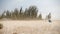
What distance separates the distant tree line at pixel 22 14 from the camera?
4.61 feet

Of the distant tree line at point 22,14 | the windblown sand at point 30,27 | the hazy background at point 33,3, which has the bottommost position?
the windblown sand at point 30,27

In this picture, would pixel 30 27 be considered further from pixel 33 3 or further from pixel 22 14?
pixel 33 3

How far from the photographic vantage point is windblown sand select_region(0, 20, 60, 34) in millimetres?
1385

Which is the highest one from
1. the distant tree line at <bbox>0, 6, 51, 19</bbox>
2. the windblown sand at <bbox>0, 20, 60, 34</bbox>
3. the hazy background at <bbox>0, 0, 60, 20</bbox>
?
the hazy background at <bbox>0, 0, 60, 20</bbox>

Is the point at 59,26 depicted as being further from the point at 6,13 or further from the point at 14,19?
the point at 6,13

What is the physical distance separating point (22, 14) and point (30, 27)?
19cm

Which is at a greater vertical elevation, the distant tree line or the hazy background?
the hazy background

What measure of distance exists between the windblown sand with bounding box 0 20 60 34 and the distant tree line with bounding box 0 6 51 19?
5 centimetres

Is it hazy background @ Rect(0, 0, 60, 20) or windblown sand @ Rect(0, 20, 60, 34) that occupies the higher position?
hazy background @ Rect(0, 0, 60, 20)

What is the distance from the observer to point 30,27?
1.40m

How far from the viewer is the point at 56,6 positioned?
1.43m

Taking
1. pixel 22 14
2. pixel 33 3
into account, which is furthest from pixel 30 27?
pixel 33 3

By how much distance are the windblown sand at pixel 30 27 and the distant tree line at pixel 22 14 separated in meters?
0.05

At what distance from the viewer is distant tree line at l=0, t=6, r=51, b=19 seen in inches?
55.3
